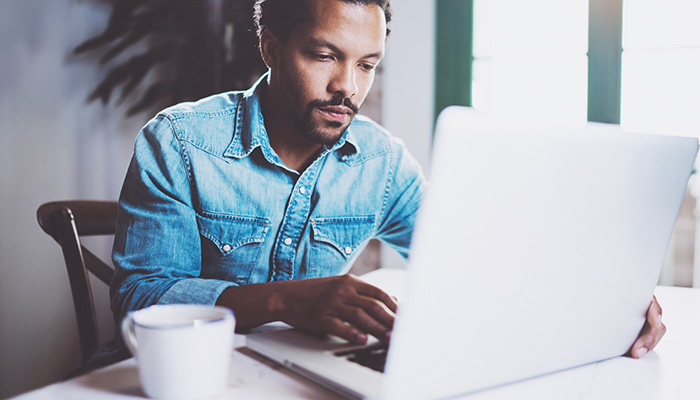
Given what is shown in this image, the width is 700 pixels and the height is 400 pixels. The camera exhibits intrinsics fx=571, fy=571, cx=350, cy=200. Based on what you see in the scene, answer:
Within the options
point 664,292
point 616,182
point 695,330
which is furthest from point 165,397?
point 664,292

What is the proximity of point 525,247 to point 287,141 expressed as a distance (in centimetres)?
76

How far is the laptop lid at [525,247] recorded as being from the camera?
1.42 feet

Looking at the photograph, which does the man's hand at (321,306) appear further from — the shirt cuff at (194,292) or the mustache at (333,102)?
the mustache at (333,102)

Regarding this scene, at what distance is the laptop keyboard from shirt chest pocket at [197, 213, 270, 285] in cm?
48

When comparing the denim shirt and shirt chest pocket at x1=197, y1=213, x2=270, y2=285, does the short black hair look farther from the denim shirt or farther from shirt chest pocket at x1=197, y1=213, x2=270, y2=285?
shirt chest pocket at x1=197, y1=213, x2=270, y2=285

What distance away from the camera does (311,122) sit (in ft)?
3.67

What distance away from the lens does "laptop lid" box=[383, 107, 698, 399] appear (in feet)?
1.42

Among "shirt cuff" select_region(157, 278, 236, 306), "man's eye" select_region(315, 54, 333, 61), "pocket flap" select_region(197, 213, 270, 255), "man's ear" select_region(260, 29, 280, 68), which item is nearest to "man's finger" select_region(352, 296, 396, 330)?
"shirt cuff" select_region(157, 278, 236, 306)

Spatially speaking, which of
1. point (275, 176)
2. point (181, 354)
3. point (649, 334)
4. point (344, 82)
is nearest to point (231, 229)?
point (275, 176)

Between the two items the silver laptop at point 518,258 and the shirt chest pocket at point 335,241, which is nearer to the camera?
the silver laptop at point 518,258

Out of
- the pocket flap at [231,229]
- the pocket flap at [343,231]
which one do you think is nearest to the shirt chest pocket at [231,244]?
the pocket flap at [231,229]

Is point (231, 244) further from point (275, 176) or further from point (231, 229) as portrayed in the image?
point (275, 176)

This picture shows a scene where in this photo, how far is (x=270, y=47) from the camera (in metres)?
1.23

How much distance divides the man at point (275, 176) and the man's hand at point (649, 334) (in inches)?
22.0
